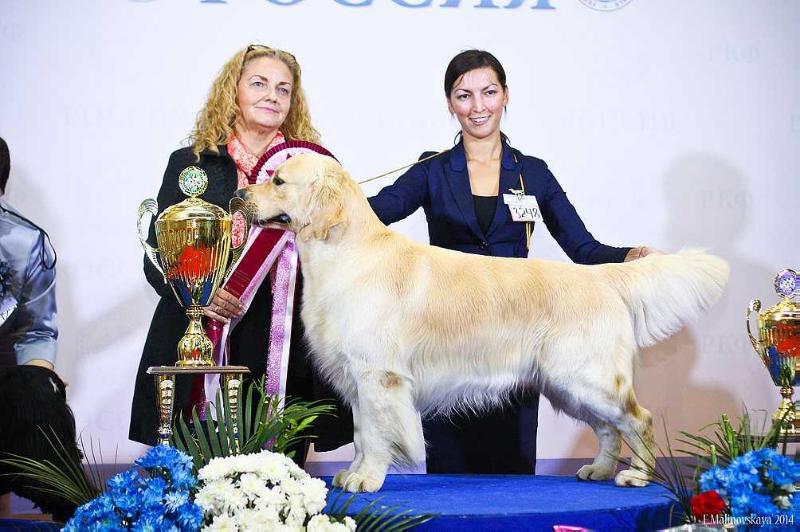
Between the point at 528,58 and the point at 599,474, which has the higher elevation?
the point at 528,58

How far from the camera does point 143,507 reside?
6.65 ft

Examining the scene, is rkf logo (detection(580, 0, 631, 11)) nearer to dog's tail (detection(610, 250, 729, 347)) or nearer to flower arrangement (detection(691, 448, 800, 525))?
dog's tail (detection(610, 250, 729, 347))

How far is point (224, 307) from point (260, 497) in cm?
119

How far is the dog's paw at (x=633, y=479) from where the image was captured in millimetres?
2861

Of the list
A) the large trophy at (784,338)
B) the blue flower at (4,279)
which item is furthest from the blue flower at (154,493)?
the large trophy at (784,338)

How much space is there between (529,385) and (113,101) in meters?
2.72

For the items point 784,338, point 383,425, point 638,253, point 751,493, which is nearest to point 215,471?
point 383,425

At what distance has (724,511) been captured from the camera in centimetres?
226

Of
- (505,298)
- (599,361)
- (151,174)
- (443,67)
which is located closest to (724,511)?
(599,361)

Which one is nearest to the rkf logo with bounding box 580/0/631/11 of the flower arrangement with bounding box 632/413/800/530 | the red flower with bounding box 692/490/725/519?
the flower arrangement with bounding box 632/413/800/530

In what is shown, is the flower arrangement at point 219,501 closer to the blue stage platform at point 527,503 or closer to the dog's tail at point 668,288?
the blue stage platform at point 527,503

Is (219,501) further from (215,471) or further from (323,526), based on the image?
(323,526)

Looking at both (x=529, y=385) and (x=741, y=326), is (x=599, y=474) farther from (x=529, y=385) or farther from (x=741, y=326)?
(x=741, y=326)

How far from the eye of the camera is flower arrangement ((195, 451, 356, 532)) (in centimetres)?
201
